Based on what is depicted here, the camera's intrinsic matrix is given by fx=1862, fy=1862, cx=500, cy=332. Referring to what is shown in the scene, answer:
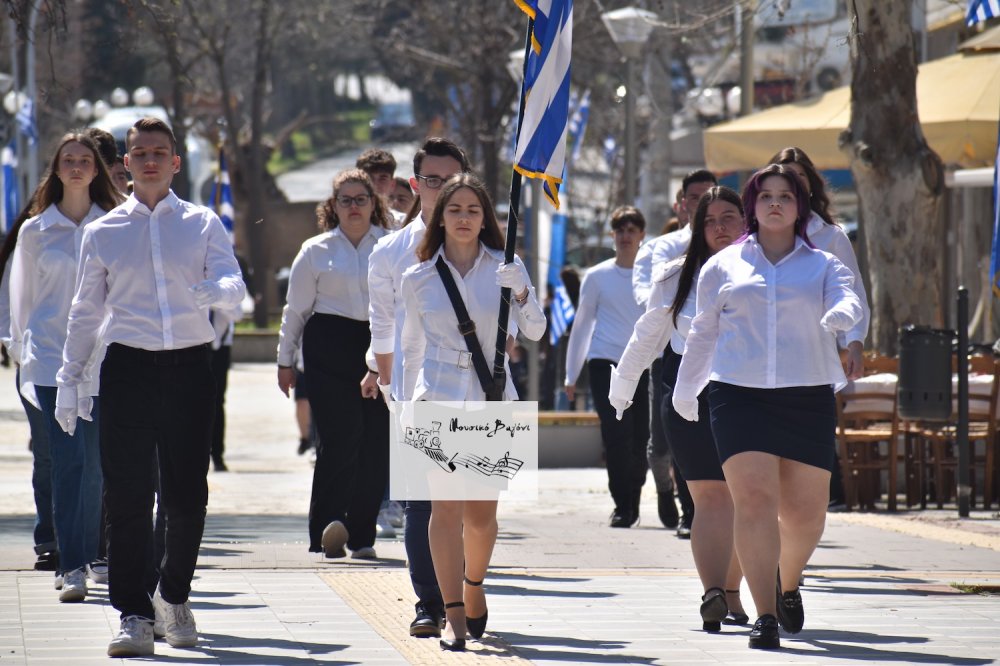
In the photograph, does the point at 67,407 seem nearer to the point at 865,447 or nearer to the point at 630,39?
the point at 865,447

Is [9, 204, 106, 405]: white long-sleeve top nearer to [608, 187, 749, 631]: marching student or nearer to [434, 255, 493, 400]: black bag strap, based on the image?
[434, 255, 493, 400]: black bag strap

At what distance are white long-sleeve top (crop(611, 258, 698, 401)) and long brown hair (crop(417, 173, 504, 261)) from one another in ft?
2.59

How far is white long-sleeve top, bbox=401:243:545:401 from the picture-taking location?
22.0 ft

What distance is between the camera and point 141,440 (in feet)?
21.8

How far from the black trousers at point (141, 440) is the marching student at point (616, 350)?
4.68 metres

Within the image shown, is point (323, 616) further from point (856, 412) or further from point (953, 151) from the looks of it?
point (953, 151)

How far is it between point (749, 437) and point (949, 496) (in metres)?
6.24

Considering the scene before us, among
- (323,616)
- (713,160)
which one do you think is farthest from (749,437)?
(713,160)

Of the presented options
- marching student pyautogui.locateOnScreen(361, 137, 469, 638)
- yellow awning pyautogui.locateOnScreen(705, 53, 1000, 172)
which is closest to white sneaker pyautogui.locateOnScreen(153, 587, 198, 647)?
marching student pyautogui.locateOnScreen(361, 137, 469, 638)

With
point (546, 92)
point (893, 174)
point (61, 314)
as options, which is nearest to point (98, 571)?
point (61, 314)

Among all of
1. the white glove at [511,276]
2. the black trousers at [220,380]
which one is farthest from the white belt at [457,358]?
the black trousers at [220,380]

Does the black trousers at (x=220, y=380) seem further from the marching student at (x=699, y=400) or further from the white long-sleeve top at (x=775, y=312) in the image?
the white long-sleeve top at (x=775, y=312)

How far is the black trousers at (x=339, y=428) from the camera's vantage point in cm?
938

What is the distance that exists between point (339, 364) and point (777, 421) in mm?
3203
